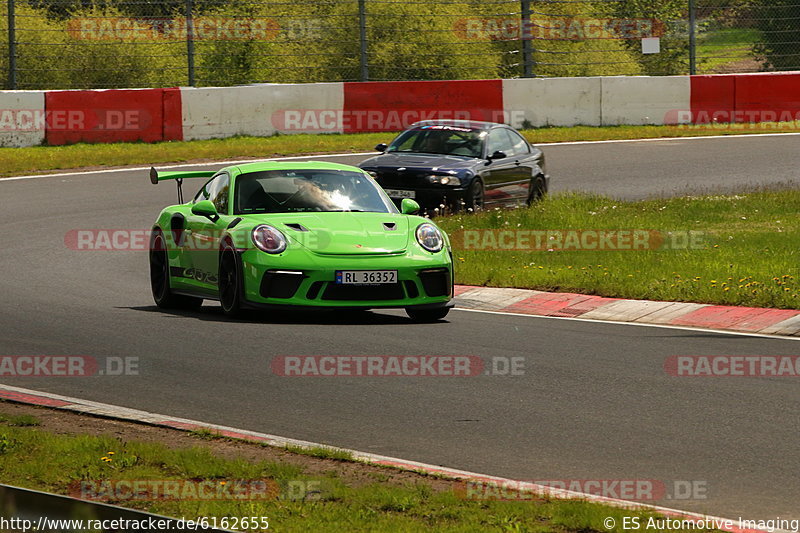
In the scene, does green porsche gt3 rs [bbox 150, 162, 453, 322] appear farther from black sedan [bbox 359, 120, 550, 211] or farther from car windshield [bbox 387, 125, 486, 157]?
car windshield [bbox 387, 125, 486, 157]

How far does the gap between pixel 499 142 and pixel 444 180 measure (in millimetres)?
1608

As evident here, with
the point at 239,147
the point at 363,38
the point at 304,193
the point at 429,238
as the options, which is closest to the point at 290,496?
the point at 429,238

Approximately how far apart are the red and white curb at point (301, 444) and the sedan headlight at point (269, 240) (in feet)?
8.24

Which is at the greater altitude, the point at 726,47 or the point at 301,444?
the point at 726,47

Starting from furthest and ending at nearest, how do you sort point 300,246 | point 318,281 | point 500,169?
1. point 500,169
2. point 300,246
3. point 318,281

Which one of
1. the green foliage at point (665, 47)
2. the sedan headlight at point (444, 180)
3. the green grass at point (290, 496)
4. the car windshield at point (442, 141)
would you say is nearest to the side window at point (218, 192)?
the green grass at point (290, 496)

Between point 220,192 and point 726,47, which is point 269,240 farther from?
point 726,47

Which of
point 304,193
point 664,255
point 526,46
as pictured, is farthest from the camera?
point 526,46

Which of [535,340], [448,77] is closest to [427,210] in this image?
[535,340]

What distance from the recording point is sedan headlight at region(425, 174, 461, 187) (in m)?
18.2

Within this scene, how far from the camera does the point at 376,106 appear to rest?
91.5 ft

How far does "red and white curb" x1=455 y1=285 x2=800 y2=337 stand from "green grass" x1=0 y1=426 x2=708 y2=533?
19.9 feet

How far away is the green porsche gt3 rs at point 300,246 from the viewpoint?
11.0 m

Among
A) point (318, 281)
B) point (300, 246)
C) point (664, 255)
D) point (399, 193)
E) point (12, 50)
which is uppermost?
point (12, 50)
